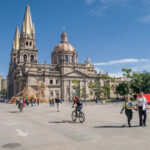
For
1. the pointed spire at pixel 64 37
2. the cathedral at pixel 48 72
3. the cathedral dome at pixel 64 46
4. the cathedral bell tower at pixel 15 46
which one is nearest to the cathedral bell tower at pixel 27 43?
the cathedral at pixel 48 72

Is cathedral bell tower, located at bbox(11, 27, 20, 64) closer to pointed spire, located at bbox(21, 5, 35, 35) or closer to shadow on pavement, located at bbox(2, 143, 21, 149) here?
pointed spire, located at bbox(21, 5, 35, 35)

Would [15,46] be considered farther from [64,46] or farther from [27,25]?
[64,46]

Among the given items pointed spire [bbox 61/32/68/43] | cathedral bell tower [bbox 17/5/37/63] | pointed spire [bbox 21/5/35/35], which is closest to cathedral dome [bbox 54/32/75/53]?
pointed spire [bbox 61/32/68/43]

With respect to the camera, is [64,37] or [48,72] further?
[64,37]

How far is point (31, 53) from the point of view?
228 feet

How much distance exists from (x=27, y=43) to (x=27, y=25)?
675 cm

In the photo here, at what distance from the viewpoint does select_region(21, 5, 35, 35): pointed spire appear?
6894cm

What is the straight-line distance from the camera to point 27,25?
69438 mm

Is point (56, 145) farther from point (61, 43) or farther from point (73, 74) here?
point (61, 43)

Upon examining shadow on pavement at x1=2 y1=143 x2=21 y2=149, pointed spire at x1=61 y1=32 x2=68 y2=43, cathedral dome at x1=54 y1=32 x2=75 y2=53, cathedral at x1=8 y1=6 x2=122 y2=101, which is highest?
pointed spire at x1=61 y1=32 x2=68 y2=43

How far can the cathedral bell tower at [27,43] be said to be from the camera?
68.2 meters

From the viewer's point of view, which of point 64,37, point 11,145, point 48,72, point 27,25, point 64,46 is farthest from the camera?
point 64,37

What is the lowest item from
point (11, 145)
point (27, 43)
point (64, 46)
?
point (11, 145)

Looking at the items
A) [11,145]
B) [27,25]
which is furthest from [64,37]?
[11,145]
